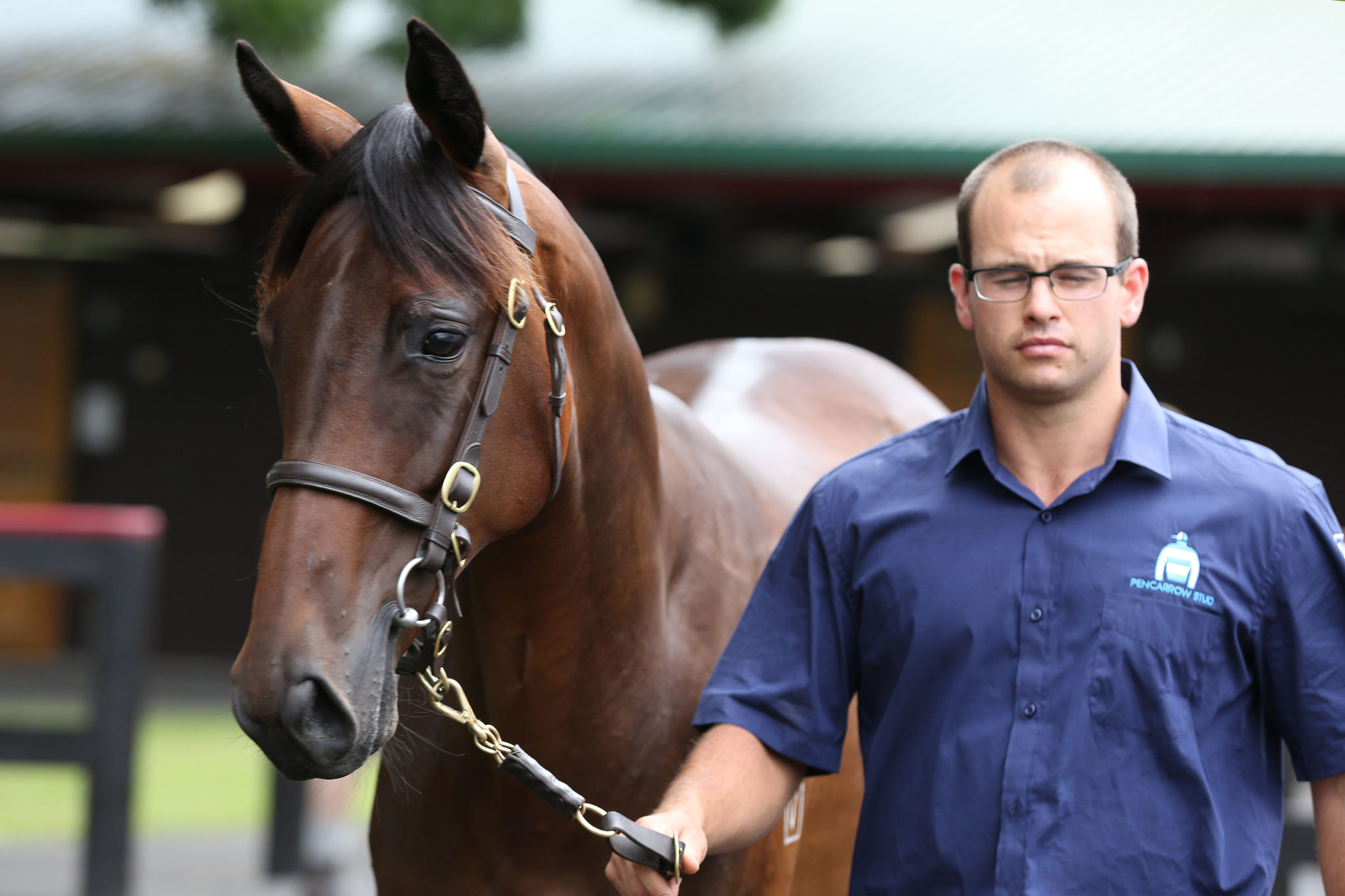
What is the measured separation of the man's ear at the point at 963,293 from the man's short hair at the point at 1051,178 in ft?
0.09

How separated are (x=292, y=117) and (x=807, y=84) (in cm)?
784

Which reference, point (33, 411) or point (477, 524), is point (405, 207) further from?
point (33, 411)

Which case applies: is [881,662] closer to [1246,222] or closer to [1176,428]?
[1176,428]

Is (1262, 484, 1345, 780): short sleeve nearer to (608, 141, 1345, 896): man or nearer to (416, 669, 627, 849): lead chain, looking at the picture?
(608, 141, 1345, 896): man

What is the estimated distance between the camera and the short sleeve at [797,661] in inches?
79.5

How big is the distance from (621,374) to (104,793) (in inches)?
143

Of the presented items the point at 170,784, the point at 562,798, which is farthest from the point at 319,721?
the point at 170,784

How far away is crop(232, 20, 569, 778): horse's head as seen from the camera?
5.28 ft

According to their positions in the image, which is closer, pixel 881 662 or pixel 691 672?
pixel 881 662

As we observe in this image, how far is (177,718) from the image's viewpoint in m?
9.29

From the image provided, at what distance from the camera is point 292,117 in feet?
6.45

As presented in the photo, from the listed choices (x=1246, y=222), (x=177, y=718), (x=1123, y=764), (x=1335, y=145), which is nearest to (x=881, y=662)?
(x=1123, y=764)

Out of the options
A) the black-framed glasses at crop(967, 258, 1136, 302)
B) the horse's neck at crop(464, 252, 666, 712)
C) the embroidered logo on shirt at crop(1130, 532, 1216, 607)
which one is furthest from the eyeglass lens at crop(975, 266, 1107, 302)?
the horse's neck at crop(464, 252, 666, 712)

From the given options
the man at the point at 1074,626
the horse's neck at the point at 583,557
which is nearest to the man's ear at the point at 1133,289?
the man at the point at 1074,626
